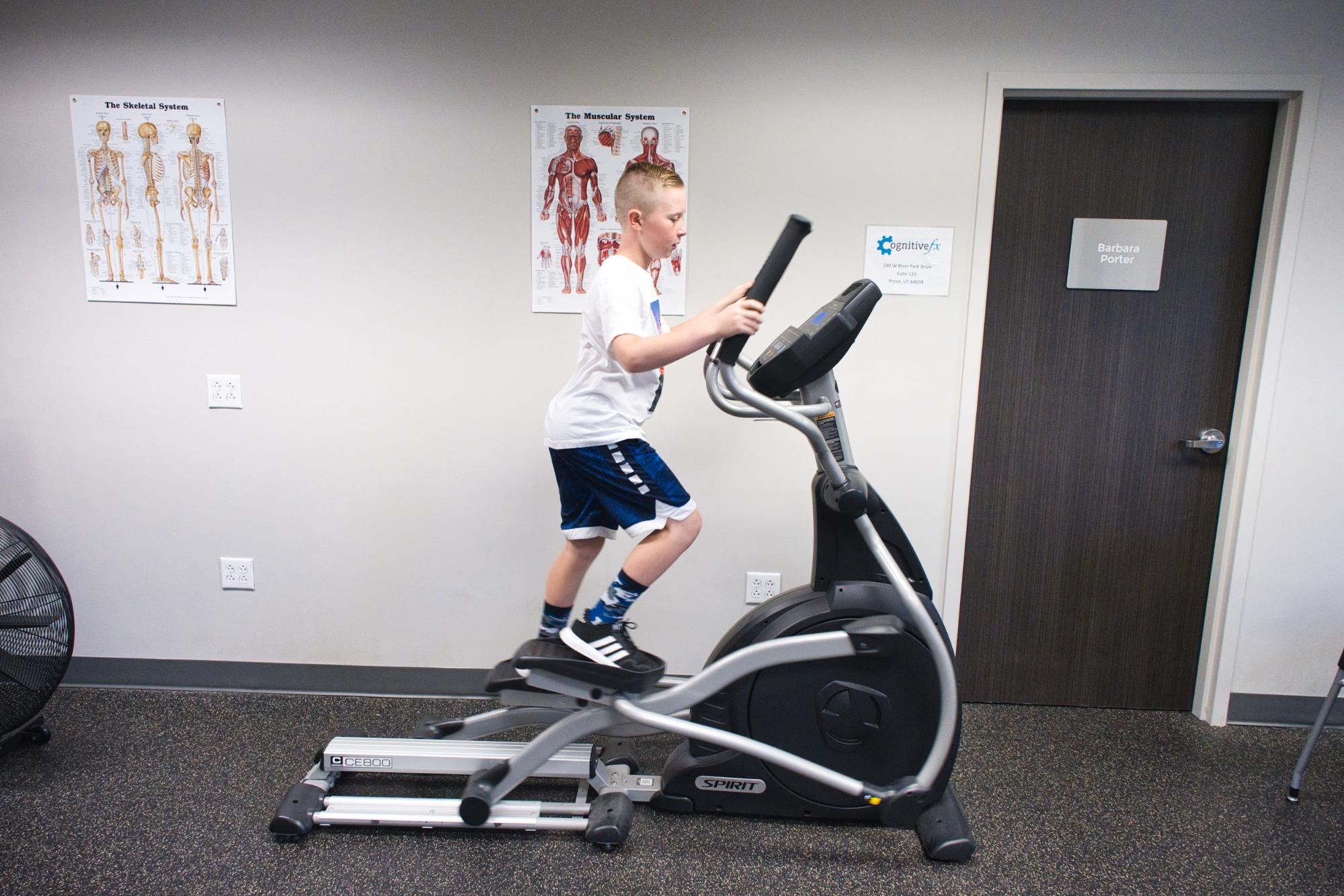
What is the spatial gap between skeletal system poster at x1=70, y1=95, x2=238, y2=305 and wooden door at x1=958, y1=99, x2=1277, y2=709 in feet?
7.77

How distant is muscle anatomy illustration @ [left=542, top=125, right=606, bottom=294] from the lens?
1.94 meters

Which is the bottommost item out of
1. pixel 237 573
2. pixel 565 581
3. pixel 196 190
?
pixel 237 573

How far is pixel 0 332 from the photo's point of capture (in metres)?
2.05

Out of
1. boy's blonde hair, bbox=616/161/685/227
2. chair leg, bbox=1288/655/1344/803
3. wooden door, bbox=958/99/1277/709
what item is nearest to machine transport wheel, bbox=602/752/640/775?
wooden door, bbox=958/99/1277/709

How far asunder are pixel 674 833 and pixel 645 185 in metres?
1.53

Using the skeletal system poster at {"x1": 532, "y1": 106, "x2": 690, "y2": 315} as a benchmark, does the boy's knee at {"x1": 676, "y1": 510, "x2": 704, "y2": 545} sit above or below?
below

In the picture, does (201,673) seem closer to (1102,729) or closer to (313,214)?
(313,214)

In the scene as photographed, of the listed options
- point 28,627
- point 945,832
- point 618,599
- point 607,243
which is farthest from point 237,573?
point 945,832

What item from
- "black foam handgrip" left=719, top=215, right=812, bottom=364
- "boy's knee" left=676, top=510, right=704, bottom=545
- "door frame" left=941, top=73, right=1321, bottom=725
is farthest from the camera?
"door frame" left=941, top=73, right=1321, bottom=725

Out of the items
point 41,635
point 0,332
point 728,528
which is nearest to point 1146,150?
point 728,528

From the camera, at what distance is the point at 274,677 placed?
2176 millimetres

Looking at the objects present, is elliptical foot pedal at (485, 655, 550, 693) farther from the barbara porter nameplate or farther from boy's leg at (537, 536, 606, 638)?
the barbara porter nameplate

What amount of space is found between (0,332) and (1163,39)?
3570 mm

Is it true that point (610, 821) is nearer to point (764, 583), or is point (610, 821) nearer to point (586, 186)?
point (764, 583)
